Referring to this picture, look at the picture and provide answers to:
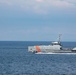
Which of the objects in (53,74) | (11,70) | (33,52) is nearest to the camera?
(53,74)

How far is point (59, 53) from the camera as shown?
182 meters

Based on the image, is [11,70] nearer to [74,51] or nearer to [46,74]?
[46,74]

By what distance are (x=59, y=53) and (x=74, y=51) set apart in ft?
19.9

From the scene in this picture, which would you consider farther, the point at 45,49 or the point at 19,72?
the point at 45,49

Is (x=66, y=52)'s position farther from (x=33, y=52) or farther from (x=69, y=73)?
(x=69, y=73)

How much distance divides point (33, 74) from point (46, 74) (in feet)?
8.93

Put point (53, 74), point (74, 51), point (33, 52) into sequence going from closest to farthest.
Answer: point (53, 74)
point (74, 51)
point (33, 52)

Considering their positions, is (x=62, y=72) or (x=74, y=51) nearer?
(x=62, y=72)

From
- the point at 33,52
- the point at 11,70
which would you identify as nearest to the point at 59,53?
the point at 33,52

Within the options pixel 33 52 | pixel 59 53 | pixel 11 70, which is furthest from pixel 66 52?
pixel 11 70

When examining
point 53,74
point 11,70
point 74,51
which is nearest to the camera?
point 53,74

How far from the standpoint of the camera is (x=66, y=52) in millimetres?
182625

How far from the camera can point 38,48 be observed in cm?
18875

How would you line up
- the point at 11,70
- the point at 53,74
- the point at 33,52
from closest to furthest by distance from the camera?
the point at 53,74, the point at 11,70, the point at 33,52
